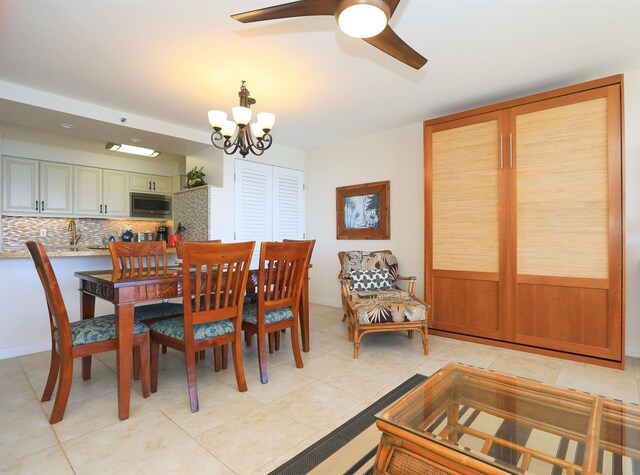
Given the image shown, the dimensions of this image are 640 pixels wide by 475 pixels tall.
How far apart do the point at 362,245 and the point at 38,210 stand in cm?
468

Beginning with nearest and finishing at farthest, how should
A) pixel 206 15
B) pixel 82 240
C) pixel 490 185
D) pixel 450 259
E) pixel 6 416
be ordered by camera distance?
pixel 6 416, pixel 206 15, pixel 490 185, pixel 450 259, pixel 82 240

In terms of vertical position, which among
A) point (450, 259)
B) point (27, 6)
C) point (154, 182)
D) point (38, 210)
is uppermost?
point (27, 6)

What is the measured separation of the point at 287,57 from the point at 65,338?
2.42 meters

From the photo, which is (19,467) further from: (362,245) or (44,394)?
(362,245)

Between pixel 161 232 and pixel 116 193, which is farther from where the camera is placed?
pixel 161 232

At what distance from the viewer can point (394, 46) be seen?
1.82m

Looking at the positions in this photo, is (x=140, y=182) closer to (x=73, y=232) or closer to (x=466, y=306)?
(x=73, y=232)

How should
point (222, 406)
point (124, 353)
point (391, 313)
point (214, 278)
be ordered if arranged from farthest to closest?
point (391, 313) < point (214, 278) < point (222, 406) < point (124, 353)

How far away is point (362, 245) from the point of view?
460 centimetres

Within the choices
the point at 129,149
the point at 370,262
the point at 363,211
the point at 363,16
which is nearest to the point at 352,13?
the point at 363,16

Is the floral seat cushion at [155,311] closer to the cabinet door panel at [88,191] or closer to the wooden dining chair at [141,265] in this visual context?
the wooden dining chair at [141,265]

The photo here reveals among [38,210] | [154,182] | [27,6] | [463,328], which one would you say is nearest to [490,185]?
[463,328]

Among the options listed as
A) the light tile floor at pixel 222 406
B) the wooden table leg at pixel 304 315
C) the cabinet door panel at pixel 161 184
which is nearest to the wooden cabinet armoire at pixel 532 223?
the light tile floor at pixel 222 406

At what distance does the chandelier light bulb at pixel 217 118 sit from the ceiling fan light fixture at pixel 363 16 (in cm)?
142
